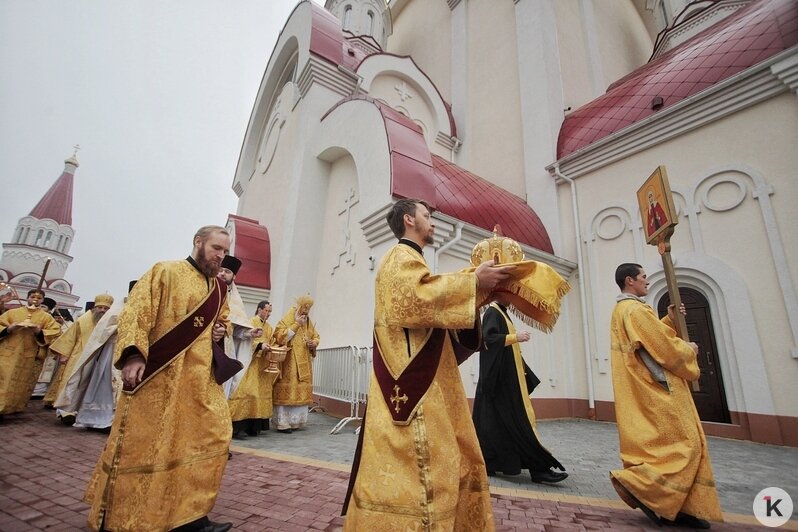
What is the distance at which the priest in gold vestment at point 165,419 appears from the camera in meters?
1.90

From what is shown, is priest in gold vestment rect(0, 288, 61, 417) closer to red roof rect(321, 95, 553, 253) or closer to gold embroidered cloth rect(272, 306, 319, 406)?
gold embroidered cloth rect(272, 306, 319, 406)

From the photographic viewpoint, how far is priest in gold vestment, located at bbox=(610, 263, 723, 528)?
2367 millimetres

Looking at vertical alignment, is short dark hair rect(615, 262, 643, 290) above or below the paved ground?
above

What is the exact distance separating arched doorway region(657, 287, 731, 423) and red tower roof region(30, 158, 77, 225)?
5255 cm

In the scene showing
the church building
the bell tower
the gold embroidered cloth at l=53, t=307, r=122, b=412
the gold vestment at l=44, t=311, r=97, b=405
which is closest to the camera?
the gold embroidered cloth at l=53, t=307, r=122, b=412

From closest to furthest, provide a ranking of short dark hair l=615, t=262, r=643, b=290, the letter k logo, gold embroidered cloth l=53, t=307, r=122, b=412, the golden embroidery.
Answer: the golden embroidery → the letter k logo → short dark hair l=615, t=262, r=643, b=290 → gold embroidered cloth l=53, t=307, r=122, b=412

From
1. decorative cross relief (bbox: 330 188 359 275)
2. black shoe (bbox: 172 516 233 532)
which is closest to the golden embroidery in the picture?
black shoe (bbox: 172 516 233 532)

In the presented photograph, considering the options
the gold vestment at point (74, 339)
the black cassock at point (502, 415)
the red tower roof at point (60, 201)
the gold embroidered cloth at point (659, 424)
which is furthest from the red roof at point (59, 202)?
the gold embroidered cloth at point (659, 424)

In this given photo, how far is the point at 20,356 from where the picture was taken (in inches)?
217

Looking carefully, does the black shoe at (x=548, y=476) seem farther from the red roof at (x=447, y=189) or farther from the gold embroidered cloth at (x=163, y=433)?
the red roof at (x=447, y=189)

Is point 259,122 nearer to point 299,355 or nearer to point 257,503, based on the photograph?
point 299,355

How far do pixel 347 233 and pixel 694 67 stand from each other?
741cm

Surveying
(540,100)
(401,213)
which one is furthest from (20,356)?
(540,100)

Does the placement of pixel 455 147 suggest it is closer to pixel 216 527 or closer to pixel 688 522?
pixel 688 522
